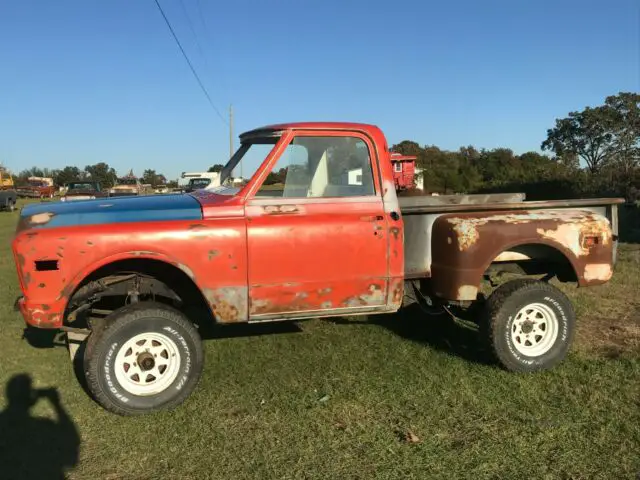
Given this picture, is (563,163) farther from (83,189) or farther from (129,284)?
(129,284)

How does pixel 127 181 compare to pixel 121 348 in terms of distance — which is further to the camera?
pixel 127 181

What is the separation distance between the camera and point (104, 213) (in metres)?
3.91

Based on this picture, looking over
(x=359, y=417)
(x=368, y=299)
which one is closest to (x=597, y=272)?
(x=368, y=299)

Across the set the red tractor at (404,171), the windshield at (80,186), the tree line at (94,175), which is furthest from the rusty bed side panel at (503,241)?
the tree line at (94,175)

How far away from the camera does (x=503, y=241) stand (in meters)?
4.36

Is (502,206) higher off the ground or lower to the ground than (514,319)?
higher

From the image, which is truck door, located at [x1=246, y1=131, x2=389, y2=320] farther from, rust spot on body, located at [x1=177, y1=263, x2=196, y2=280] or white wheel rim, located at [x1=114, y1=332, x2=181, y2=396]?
white wheel rim, located at [x1=114, y1=332, x2=181, y2=396]

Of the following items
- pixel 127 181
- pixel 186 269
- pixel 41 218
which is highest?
pixel 127 181

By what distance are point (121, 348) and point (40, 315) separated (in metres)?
0.60

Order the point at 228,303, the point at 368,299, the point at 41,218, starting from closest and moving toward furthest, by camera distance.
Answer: the point at 41,218, the point at 228,303, the point at 368,299

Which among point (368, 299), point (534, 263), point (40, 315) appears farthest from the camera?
point (534, 263)

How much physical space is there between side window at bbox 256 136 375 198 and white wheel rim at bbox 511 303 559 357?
1716 millimetres

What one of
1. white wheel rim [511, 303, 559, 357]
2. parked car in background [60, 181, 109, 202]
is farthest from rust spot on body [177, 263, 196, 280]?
parked car in background [60, 181, 109, 202]

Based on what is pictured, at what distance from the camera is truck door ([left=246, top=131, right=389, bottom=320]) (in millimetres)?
4086
